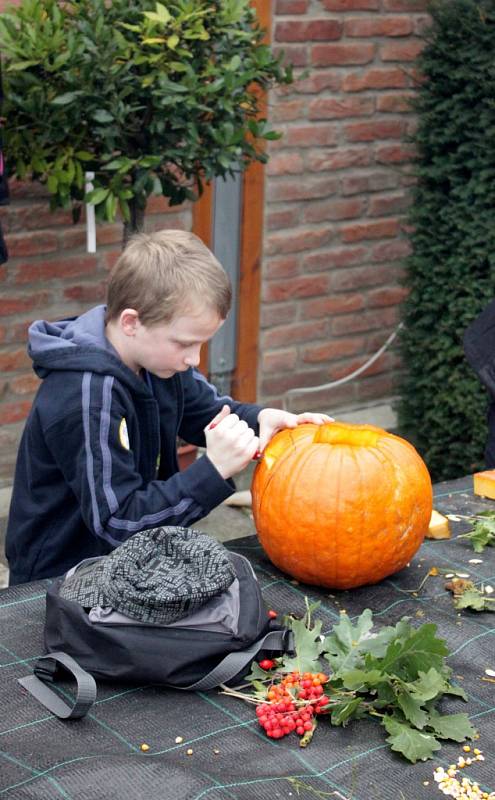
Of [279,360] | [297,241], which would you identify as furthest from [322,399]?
[297,241]

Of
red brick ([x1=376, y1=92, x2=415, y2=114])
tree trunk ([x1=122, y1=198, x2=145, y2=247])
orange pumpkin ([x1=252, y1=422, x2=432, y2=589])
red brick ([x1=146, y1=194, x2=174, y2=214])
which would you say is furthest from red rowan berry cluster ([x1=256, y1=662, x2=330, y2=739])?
red brick ([x1=376, y1=92, x2=415, y2=114])

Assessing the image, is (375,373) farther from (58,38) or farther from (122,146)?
(58,38)

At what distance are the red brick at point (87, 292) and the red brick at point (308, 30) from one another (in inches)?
53.3

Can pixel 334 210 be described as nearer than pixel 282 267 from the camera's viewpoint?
No

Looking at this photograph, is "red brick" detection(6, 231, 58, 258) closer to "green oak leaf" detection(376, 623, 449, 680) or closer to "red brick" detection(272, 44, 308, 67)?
"red brick" detection(272, 44, 308, 67)

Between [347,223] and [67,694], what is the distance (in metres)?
3.69

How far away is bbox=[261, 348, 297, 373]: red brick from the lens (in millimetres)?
5148

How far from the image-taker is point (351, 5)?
16.5ft

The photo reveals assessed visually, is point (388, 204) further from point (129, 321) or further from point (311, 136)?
point (129, 321)

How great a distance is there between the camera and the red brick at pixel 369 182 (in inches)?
207

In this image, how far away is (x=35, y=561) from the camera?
2.64 meters

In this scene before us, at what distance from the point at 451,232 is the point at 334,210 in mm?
635

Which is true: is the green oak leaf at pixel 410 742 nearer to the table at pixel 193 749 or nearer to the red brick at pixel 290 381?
the table at pixel 193 749

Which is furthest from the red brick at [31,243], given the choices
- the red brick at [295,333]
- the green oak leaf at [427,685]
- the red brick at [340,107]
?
the green oak leaf at [427,685]
